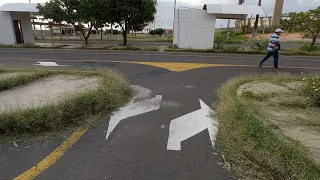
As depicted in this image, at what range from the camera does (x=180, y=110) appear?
530 cm

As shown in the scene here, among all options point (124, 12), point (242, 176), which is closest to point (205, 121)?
point (242, 176)

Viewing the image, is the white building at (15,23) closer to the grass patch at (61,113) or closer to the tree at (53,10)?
the tree at (53,10)

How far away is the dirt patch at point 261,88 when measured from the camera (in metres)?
6.39

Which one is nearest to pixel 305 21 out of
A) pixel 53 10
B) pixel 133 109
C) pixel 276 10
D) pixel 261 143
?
pixel 133 109

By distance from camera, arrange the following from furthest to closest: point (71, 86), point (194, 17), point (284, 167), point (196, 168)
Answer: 1. point (194, 17)
2. point (71, 86)
3. point (196, 168)
4. point (284, 167)

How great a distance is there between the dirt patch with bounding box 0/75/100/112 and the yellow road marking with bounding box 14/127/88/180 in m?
1.46

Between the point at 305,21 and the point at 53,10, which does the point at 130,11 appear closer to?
the point at 53,10

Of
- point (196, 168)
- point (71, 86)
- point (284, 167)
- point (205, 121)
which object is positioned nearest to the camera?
point (284, 167)

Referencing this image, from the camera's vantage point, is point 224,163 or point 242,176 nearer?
point 242,176

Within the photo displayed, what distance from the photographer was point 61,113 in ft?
14.2

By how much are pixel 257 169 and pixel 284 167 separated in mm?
305

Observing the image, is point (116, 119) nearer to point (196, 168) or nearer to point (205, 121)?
point (205, 121)

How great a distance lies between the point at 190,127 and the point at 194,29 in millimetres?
15322

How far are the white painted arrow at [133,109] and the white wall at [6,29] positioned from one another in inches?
815
